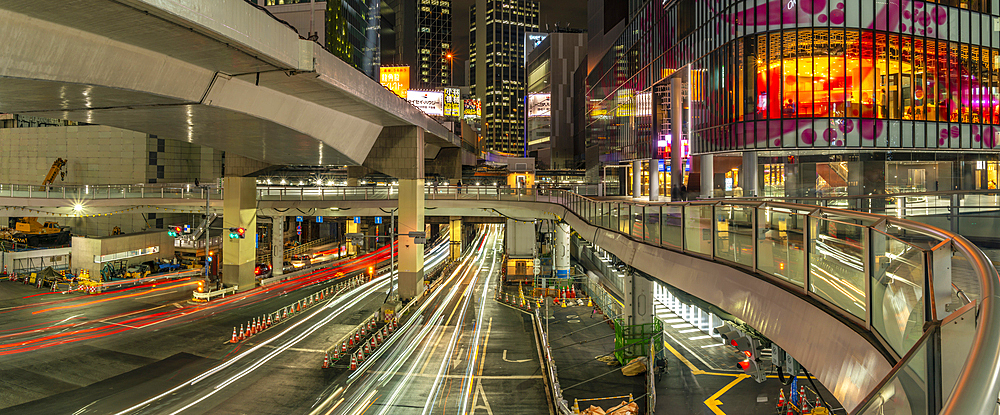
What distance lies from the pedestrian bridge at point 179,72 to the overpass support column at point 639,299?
12.3 meters

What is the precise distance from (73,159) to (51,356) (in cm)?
4599

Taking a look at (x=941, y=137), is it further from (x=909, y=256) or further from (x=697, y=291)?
(x=909, y=256)

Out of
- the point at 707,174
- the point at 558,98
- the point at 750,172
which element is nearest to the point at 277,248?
the point at 707,174

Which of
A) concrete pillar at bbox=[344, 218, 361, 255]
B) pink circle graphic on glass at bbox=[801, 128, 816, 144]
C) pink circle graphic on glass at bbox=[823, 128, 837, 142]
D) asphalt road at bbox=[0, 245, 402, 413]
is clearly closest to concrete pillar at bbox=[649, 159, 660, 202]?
pink circle graphic on glass at bbox=[801, 128, 816, 144]

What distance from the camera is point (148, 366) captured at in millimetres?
19188

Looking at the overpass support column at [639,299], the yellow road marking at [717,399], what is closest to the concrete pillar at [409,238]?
the overpass support column at [639,299]

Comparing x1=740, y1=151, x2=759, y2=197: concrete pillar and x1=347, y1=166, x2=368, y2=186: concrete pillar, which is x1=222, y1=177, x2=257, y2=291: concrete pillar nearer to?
x1=347, y1=166, x2=368, y2=186: concrete pillar

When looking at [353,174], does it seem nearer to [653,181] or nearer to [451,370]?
[653,181]

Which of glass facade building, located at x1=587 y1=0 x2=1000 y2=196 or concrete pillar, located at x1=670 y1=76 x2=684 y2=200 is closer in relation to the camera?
glass facade building, located at x1=587 y1=0 x2=1000 y2=196

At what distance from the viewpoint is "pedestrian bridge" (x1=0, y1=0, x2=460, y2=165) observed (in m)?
9.99

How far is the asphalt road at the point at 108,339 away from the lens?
16906mm

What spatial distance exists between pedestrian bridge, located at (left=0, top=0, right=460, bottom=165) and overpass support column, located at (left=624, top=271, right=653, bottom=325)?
40.3ft

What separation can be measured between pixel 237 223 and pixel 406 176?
41.8 ft

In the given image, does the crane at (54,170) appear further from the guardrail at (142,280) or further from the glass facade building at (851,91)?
the glass facade building at (851,91)
